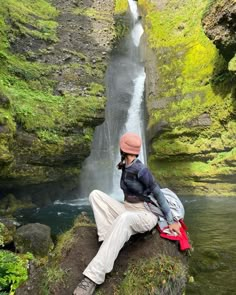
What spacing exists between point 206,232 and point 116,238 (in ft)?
21.9

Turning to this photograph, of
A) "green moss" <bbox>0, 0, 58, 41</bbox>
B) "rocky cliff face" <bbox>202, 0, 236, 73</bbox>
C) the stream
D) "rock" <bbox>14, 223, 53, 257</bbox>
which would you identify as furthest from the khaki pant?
"green moss" <bbox>0, 0, 58, 41</bbox>

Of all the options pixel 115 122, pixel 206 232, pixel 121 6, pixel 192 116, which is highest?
pixel 121 6

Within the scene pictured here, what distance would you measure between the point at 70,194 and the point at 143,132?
20.2 ft

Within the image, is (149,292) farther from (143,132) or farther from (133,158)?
(143,132)

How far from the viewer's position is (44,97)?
16.1 metres

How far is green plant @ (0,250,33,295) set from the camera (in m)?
4.54

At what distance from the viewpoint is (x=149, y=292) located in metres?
4.12

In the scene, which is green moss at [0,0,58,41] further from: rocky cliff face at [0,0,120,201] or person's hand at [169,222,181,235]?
person's hand at [169,222,181,235]

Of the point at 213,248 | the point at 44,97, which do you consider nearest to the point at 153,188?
the point at 213,248

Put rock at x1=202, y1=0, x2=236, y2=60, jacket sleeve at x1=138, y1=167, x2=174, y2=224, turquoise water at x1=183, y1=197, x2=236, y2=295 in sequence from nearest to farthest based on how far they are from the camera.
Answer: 1. jacket sleeve at x1=138, y1=167, x2=174, y2=224
2. turquoise water at x1=183, y1=197, x2=236, y2=295
3. rock at x1=202, y1=0, x2=236, y2=60

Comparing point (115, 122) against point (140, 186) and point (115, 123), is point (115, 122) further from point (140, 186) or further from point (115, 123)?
point (140, 186)

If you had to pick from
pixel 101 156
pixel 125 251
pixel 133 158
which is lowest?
pixel 101 156

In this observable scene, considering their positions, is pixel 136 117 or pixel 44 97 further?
pixel 136 117

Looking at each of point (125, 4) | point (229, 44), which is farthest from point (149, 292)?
point (125, 4)
